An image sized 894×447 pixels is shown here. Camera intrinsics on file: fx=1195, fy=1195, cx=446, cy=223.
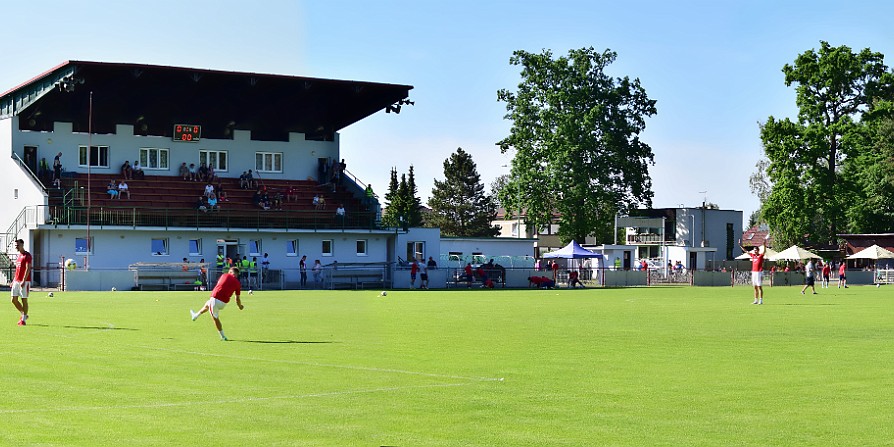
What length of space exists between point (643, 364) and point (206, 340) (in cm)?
888

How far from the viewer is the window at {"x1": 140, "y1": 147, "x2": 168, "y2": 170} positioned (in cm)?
7381

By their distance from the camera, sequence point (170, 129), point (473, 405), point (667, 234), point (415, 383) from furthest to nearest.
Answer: point (667, 234), point (170, 129), point (415, 383), point (473, 405)

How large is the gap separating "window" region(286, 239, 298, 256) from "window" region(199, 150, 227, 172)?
8.36 m

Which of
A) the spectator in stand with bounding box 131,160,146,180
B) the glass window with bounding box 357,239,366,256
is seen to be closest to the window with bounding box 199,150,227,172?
the spectator in stand with bounding box 131,160,146,180

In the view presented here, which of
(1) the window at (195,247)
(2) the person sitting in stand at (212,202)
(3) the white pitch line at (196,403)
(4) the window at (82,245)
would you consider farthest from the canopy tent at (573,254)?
(3) the white pitch line at (196,403)

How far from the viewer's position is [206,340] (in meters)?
22.9

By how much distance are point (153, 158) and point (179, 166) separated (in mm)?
1648

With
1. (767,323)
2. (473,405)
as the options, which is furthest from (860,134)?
(473,405)

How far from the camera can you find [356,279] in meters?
67.6

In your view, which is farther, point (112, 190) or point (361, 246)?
point (361, 246)

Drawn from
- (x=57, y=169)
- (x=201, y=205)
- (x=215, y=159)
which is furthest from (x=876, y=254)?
(x=57, y=169)

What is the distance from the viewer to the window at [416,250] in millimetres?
77562

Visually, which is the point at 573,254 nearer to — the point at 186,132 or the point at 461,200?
the point at 186,132

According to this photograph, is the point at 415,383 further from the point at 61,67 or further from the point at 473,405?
the point at 61,67
